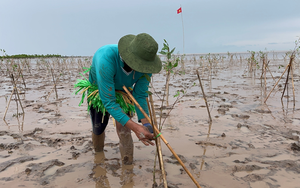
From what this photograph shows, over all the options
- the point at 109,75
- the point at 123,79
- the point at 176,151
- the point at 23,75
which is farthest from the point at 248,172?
the point at 23,75

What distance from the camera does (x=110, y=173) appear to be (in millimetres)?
2451

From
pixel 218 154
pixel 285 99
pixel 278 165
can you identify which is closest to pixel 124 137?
pixel 218 154

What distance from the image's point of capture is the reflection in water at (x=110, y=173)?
2.26m

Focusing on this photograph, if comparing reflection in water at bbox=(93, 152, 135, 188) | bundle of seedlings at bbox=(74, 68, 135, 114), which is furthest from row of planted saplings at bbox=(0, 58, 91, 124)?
reflection in water at bbox=(93, 152, 135, 188)

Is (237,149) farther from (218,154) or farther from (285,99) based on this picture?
(285,99)

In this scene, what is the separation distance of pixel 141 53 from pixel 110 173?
1.46 m

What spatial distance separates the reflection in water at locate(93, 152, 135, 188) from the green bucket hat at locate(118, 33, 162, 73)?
4.10 feet

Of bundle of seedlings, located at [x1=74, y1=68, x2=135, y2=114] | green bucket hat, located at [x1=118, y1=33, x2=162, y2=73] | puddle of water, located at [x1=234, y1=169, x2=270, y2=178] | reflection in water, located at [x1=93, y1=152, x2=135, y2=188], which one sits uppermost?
green bucket hat, located at [x1=118, y1=33, x2=162, y2=73]

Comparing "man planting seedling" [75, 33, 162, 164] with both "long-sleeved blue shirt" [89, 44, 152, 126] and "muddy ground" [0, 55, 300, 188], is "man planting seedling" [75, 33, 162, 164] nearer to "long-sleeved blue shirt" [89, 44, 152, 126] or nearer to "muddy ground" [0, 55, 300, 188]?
"long-sleeved blue shirt" [89, 44, 152, 126]

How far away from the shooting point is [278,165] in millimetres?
2545

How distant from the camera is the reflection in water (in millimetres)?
2256

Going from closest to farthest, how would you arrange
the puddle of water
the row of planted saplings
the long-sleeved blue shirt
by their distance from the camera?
the long-sleeved blue shirt < the puddle of water < the row of planted saplings

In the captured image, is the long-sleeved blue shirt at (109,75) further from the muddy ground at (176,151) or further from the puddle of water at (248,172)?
the puddle of water at (248,172)

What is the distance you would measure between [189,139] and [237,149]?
0.72 metres
